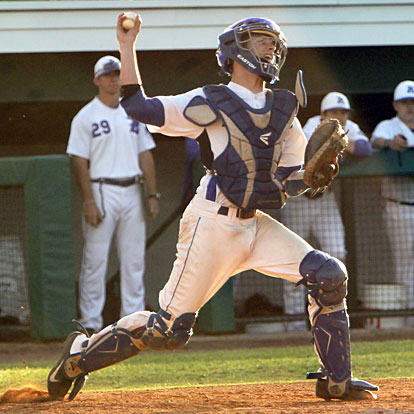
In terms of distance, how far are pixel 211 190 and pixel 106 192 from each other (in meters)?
3.09

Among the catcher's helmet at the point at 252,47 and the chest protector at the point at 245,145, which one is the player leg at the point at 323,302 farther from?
the catcher's helmet at the point at 252,47

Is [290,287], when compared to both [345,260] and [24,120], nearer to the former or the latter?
[345,260]

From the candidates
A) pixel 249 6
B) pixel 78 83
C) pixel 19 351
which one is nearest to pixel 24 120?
pixel 78 83

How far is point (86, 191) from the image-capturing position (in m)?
7.13

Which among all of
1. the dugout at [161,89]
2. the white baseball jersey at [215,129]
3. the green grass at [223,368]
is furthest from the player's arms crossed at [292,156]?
the dugout at [161,89]

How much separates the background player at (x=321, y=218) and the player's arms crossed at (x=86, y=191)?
1565mm

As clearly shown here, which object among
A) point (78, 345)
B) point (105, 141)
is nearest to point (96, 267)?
point (105, 141)

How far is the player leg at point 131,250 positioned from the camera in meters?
7.29

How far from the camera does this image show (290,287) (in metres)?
7.50

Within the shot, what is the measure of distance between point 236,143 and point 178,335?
911mm

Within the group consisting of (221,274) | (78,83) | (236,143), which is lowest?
(221,274)

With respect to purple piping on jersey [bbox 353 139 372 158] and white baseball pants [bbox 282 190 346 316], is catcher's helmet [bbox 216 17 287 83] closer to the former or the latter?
purple piping on jersey [bbox 353 139 372 158]

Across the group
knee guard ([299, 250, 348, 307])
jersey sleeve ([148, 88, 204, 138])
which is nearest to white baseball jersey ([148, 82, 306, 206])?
jersey sleeve ([148, 88, 204, 138])

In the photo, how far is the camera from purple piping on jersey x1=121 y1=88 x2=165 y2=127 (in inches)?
163
